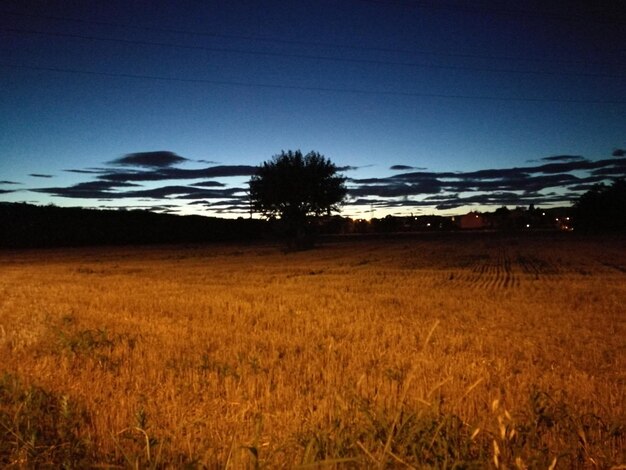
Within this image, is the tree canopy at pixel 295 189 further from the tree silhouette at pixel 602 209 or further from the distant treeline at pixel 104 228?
the tree silhouette at pixel 602 209

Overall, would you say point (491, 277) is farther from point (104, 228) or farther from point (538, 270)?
point (104, 228)

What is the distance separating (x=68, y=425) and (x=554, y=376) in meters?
6.76

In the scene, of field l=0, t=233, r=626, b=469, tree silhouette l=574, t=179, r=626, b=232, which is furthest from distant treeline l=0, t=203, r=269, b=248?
tree silhouette l=574, t=179, r=626, b=232

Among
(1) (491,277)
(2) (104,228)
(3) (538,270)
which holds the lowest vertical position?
(3) (538,270)

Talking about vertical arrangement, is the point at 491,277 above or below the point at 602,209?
below

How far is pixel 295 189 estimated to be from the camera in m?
54.5

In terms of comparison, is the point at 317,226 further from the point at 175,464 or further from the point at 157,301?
the point at 175,464

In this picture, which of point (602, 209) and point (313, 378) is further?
point (602, 209)

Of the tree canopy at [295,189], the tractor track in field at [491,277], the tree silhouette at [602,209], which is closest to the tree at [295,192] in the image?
the tree canopy at [295,189]

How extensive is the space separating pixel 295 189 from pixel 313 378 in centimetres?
4754

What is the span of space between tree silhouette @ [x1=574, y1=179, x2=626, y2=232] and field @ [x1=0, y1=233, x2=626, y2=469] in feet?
334

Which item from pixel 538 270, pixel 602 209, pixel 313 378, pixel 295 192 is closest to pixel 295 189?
pixel 295 192

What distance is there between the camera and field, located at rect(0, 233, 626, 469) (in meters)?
4.34

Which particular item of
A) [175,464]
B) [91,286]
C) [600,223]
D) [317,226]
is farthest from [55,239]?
[600,223]
